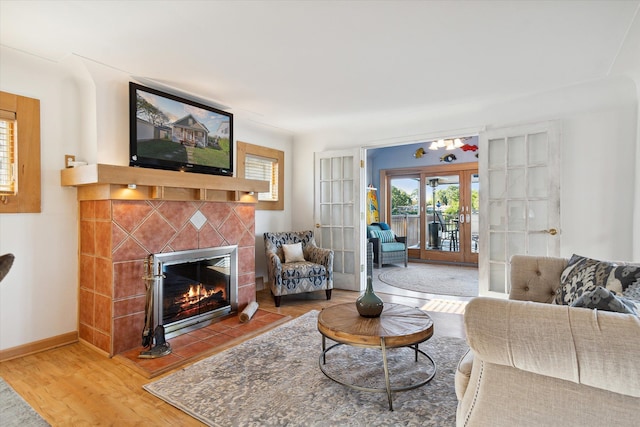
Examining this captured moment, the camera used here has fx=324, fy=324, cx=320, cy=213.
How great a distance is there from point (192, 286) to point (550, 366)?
121 inches

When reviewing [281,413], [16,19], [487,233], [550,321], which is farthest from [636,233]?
[16,19]

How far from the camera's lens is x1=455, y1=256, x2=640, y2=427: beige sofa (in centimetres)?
94

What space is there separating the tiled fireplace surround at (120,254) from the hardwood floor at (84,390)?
225mm

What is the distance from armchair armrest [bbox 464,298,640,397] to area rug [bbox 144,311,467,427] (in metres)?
1.00

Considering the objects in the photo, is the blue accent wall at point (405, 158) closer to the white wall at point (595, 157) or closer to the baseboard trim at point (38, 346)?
the white wall at point (595, 157)

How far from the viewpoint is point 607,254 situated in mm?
3264

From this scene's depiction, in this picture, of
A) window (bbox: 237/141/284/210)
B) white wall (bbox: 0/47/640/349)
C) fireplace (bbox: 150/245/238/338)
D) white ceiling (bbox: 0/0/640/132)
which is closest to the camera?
white ceiling (bbox: 0/0/640/132)

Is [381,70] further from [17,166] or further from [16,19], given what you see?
[17,166]

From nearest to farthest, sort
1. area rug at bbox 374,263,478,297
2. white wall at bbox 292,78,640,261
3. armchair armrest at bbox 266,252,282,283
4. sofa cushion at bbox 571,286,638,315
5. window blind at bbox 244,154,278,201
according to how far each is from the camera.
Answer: sofa cushion at bbox 571,286,638,315
white wall at bbox 292,78,640,261
armchair armrest at bbox 266,252,282,283
window blind at bbox 244,154,278,201
area rug at bbox 374,263,478,297

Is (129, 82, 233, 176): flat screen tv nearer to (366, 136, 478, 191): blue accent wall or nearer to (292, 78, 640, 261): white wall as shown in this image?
(292, 78, 640, 261): white wall

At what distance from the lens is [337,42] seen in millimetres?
2512

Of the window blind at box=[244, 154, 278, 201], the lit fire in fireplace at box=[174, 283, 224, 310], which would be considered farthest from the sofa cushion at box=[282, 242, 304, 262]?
the lit fire in fireplace at box=[174, 283, 224, 310]

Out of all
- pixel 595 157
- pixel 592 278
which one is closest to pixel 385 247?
pixel 595 157

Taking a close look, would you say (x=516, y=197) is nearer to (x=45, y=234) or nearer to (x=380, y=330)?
(x=380, y=330)
